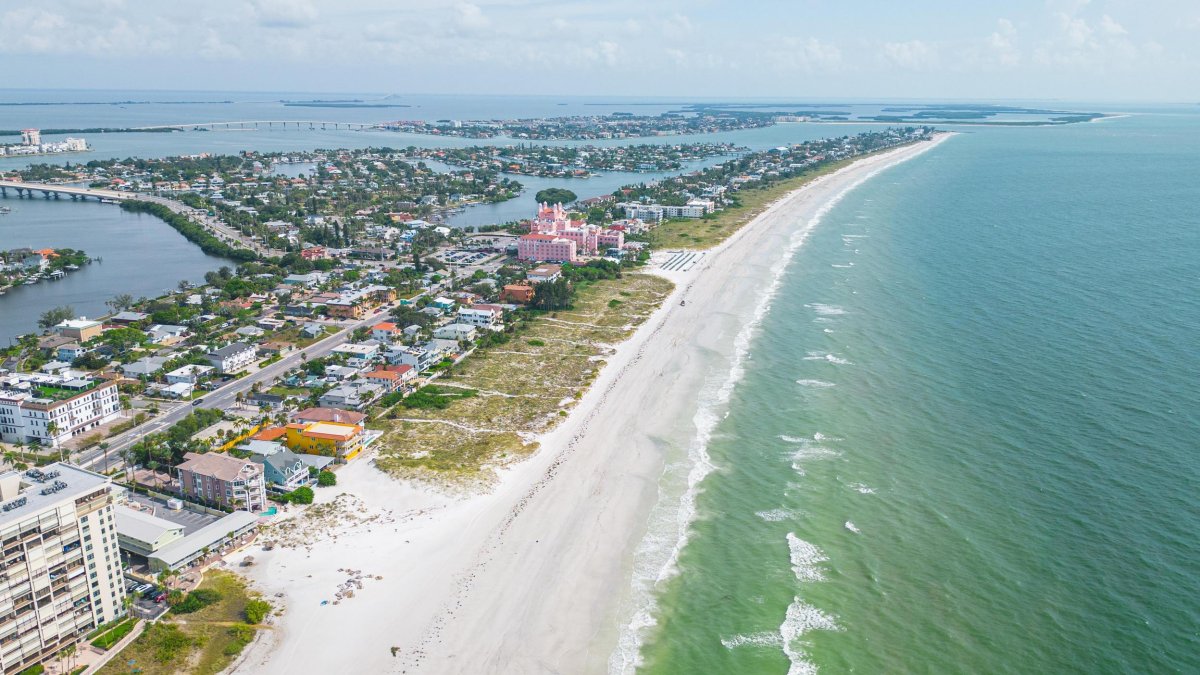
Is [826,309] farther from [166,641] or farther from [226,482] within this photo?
[166,641]

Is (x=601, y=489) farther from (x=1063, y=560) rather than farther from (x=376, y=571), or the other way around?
(x=1063, y=560)

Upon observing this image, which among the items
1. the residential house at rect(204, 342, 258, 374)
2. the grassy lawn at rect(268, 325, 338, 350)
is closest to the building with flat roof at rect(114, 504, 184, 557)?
the residential house at rect(204, 342, 258, 374)

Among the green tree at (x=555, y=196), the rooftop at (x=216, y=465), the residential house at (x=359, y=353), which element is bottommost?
the residential house at (x=359, y=353)

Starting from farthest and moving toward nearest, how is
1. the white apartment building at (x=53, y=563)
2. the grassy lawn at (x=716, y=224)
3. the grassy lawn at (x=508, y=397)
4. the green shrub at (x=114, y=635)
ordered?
the grassy lawn at (x=716, y=224)
the grassy lawn at (x=508, y=397)
the green shrub at (x=114, y=635)
the white apartment building at (x=53, y=563)

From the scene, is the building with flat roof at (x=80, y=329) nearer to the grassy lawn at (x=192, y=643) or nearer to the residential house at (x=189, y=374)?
the residential house at (x=189, y=374)

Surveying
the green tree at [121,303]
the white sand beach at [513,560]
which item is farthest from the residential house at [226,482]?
the green tree at [121,303]

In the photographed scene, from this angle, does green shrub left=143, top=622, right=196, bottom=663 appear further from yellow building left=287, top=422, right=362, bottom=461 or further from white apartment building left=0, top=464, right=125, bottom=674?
yellow building left=287, top=422, right=362, bottom=461
